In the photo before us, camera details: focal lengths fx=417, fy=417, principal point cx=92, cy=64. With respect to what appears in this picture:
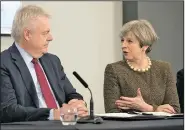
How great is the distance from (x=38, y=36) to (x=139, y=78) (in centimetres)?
70

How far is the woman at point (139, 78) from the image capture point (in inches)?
95.6

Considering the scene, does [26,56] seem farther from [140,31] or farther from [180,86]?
[180,86]

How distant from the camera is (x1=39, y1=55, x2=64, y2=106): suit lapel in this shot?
2.17 meters

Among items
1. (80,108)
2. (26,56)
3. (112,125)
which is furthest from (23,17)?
(112,125)

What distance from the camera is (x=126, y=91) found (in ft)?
8.10

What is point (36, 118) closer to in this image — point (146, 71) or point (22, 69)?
point (22, 69)

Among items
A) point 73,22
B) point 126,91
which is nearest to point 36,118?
point 126,91

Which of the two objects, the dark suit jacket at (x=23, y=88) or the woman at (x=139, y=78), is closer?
the dark suit jacket at (x=23, y=88)

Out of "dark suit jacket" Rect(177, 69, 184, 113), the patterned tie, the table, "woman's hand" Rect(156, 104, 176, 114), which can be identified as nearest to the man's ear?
the patterned tie

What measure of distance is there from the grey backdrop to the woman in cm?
81

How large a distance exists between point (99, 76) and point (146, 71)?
81 cm

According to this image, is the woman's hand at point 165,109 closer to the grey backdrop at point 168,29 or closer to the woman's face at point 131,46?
the woman's face at point 131,46

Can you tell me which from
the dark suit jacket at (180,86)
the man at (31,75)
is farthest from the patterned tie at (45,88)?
the dark suit jacket at (180,86)

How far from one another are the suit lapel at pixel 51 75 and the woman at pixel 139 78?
1.15ft
